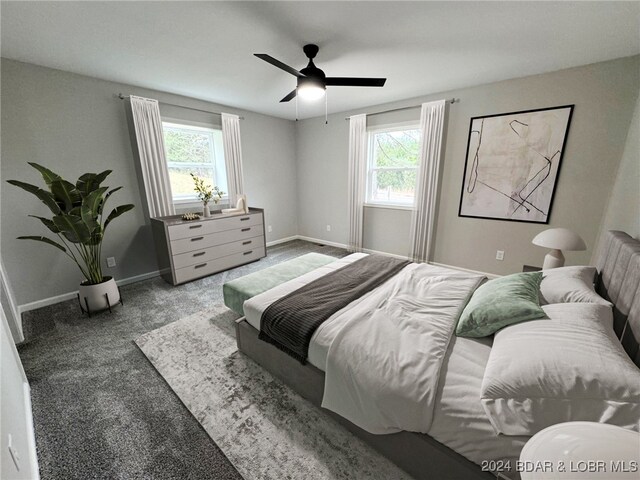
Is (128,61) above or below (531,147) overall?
above

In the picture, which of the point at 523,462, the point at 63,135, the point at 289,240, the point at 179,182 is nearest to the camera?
the point at 523,462

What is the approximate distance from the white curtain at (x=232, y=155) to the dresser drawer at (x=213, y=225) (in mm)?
562

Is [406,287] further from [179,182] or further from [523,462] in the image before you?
[179,182]

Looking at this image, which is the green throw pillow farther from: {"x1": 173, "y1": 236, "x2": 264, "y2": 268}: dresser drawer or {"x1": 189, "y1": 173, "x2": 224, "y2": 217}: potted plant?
{"x1": 189, "y1": 173, "x2": 224, "y2": 217}: potted plant

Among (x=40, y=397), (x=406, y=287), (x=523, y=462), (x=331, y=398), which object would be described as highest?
(x=523, y=462)

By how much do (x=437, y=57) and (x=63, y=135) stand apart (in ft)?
13.1

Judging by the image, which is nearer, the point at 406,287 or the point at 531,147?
the point at 406,287

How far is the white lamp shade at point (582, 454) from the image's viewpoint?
19.5 inches

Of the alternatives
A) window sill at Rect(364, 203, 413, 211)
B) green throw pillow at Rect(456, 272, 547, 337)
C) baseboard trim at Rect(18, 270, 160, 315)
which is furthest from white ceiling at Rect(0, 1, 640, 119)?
baseboard trim at Rect(18, 270, 160, 315)

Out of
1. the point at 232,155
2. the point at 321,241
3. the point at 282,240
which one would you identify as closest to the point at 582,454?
the point at 232,155

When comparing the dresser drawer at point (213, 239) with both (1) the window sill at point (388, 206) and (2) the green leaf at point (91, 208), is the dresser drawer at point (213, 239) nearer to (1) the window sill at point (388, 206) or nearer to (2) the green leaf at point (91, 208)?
(2) the green leaf at point (91, 208)

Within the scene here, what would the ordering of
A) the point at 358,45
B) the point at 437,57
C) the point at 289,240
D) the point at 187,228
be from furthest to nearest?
the point at 289,240 → the point at 187,228 → the point at 437,57 → the point at 358,45

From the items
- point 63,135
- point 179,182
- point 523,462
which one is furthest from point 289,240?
point 523,462

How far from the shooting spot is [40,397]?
5.26 ft
